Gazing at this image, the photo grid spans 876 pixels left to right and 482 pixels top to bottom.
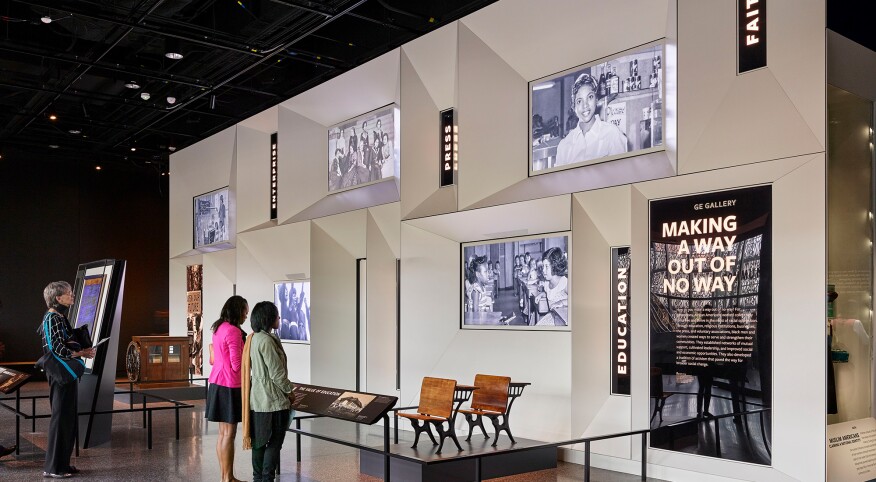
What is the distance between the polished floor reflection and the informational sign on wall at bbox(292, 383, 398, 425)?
77 centimetres

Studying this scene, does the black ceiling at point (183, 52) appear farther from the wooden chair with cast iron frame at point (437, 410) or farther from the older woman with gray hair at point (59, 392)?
the wooden chair with cast iron frame at point (437, 410)

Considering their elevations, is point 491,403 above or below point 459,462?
above

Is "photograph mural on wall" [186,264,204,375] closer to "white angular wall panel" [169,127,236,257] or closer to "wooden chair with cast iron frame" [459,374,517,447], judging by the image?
"white angular wall panel" [169,127,236,257]

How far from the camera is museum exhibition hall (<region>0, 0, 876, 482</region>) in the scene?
632 centimetres

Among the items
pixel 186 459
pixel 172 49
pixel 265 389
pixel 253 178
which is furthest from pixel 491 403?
pixel 253 178

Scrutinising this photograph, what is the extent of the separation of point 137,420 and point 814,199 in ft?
31.1

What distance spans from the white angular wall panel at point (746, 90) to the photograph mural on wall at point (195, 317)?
1189cm

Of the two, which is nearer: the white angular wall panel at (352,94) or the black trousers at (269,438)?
the black trousers at (269,438)

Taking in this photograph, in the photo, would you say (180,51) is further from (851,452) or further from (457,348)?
(851,452)

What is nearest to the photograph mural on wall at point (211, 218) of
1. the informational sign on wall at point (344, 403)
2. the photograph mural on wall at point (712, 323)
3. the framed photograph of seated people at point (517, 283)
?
the framed photograph of seated people at point (517, 283)

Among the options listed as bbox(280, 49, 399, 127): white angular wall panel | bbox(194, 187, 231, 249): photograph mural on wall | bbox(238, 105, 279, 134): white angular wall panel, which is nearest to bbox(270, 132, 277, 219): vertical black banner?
bbox(238, 105, 279, 134): white angular wall panel

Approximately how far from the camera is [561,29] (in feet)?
26.9

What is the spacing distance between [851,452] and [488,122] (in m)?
4.96

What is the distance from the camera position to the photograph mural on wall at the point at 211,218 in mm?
15320
